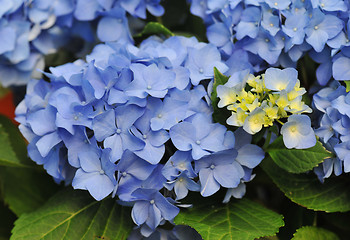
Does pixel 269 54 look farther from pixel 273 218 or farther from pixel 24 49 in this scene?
pixel 24 49

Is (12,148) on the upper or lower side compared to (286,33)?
lower

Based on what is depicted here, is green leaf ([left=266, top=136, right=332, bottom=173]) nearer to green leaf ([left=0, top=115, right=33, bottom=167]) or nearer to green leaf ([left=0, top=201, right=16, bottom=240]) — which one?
green leaf ([left=0, top=115, right=33, bottom=167])

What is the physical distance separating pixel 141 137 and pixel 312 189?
297 mm

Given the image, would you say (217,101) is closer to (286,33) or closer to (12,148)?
(286,33)

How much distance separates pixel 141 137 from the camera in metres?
→ 0.63

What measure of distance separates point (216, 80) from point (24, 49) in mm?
400

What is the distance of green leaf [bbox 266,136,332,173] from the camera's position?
2.10ft

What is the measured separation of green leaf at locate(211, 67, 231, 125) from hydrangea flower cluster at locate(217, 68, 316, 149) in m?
0.03

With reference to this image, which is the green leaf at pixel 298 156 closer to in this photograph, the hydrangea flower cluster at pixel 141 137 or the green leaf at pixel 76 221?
the hydrangea flower cluster at pixel 141 137

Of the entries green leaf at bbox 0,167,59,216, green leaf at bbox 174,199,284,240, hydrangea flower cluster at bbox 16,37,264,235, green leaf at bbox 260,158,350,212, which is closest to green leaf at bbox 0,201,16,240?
green leaf at bbox 0,167,59,216

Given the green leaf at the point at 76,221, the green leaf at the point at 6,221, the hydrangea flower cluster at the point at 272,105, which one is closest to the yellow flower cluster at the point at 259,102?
the hydrangea flower cluster at the point at 272,105

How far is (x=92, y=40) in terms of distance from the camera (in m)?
0.93

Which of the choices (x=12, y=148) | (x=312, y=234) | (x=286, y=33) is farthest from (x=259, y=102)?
(x=12, y=148)

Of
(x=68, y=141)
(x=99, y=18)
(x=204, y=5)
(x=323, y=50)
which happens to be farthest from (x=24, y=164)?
(x=323, y=50)
